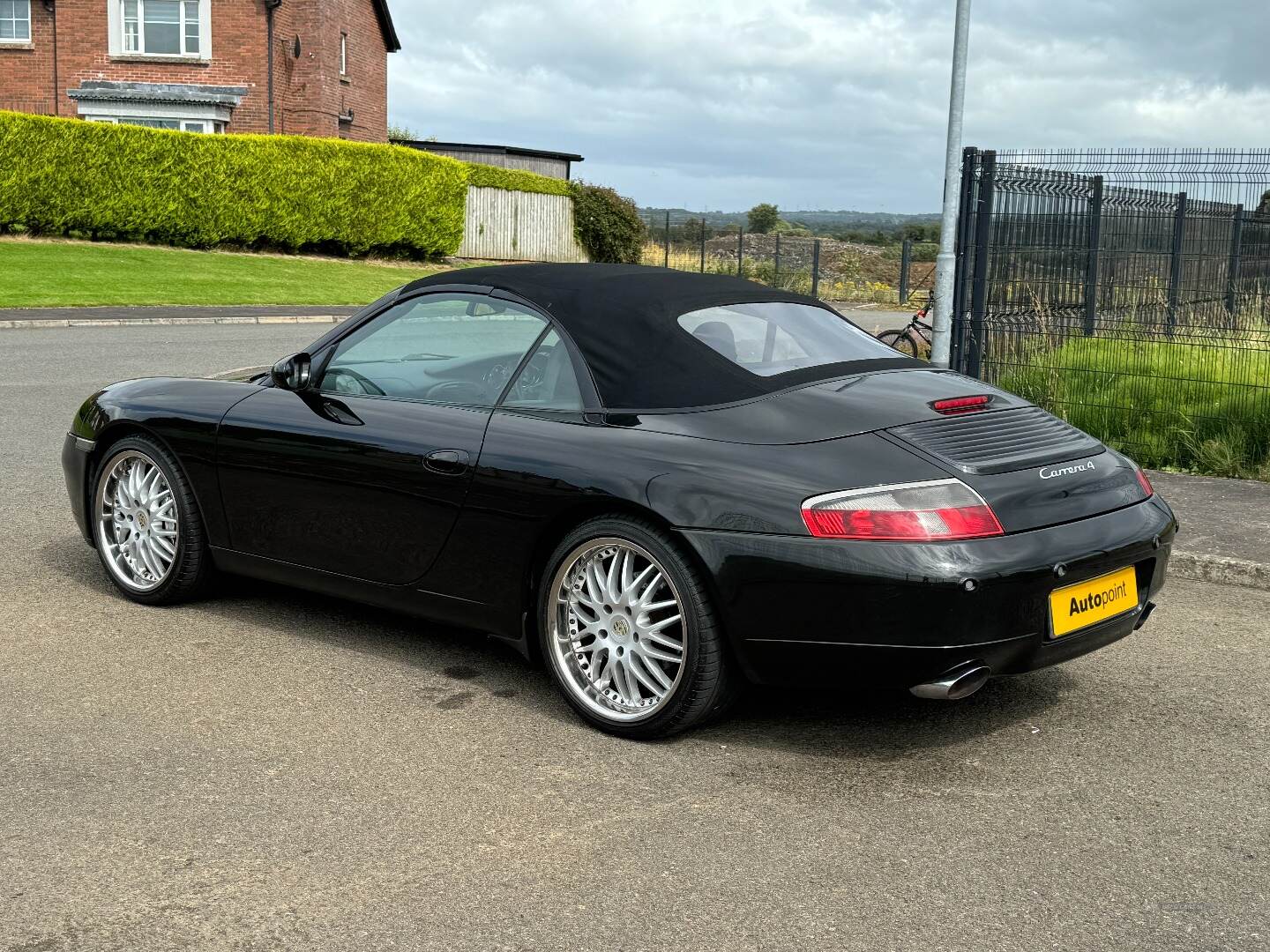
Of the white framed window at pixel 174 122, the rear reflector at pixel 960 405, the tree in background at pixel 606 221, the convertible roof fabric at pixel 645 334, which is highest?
the white framed window at pixel 174 122

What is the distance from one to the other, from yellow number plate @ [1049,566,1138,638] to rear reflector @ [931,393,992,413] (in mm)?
708

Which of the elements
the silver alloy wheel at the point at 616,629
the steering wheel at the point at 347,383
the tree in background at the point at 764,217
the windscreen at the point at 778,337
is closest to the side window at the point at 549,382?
the windscreen at the point at 778,337

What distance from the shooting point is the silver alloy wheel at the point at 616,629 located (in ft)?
14.4

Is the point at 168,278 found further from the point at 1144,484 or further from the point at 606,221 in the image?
the point at 1144,484

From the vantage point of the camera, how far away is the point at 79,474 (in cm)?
610

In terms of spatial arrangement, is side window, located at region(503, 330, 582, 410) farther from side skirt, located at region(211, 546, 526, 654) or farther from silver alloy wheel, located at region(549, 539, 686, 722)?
side skirt, located at region(211, 546, 526, 654)

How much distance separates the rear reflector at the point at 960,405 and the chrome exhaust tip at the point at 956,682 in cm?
92

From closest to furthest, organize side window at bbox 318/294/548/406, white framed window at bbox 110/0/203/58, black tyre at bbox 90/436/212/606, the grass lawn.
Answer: side window at bbox 318/294/548/406, black tyre at bbox 90/436/212/606, the grass lawn, white framed window at bbox 110/0/203/58

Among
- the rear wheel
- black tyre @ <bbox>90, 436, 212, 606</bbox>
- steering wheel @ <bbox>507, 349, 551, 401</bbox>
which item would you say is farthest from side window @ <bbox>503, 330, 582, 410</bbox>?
the rear wheel

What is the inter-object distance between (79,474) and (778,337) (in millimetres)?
3074

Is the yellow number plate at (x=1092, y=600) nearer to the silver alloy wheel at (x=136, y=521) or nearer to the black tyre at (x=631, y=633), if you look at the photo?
the black tyre at (x=631, y=633)

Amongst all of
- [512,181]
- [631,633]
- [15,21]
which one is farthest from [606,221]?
[631,633]

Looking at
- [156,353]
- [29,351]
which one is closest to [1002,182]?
[156,353]

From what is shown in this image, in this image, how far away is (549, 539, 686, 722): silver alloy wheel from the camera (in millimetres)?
4391
